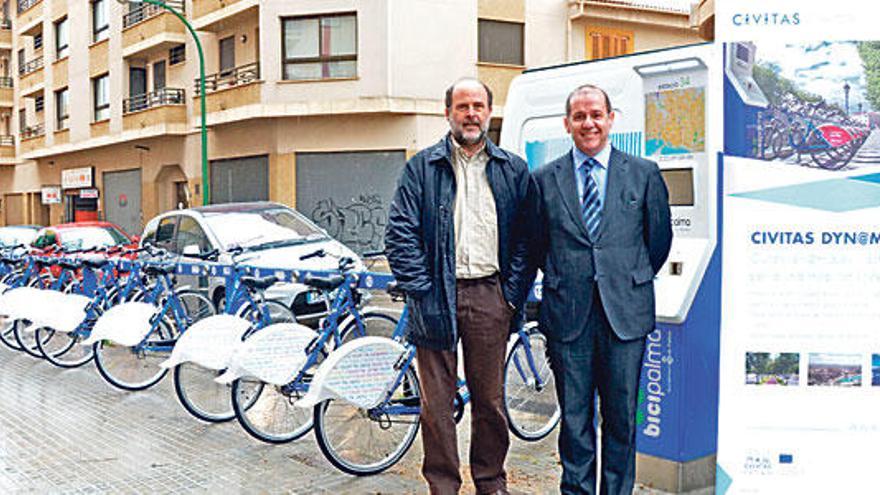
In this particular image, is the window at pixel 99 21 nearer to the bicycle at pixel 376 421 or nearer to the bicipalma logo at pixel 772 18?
the bicycle at pixel 376 421

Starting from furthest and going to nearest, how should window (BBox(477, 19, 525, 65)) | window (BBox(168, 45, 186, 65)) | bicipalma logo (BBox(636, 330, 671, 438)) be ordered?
window (BBox(168, 45, 186, 65)) → window (BBox(477, 19, 525, 65)) → bicipalma logo (BBox(636, 330, 671, 438))

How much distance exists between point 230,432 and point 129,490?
1.16 m

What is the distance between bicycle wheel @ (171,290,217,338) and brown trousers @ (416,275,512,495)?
150 inches

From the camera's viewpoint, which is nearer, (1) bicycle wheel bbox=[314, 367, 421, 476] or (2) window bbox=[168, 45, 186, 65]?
(1) bicycle wheel bbox=[314, 367, 421, 476]

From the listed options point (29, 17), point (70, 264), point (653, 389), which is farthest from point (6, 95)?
point (653, 389)

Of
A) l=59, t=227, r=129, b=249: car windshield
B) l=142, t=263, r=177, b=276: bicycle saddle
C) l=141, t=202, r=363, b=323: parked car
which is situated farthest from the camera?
l=59, t=227, r=129, b=249: car windshield

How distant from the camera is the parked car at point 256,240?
9477 mm

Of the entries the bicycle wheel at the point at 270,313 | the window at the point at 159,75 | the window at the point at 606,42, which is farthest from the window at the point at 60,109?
the bicycle wheel at the point at 270,313

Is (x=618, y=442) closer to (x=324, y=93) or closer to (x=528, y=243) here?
(x=528, y=243)

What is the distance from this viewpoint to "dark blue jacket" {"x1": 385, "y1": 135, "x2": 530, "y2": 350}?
3.99 metres

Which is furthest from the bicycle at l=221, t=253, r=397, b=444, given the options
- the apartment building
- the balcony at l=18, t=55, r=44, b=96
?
the balcony at l=18, t=55, r=44, b=96

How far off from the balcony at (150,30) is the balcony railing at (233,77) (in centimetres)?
214

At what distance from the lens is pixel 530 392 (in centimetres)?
551

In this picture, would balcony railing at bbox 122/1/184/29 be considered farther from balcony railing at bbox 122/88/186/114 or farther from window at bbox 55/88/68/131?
window at bbox 55/88/68/131
